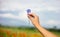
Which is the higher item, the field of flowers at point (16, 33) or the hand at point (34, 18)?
the hand at point (34, 18)

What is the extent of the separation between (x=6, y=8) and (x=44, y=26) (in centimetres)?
38

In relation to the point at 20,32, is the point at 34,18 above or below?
above

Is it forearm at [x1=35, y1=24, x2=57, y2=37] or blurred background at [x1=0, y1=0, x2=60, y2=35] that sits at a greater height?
blurred background at [x1=0, y1=0, x2=60, y2=35]

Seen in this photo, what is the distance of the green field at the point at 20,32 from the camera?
138 cm

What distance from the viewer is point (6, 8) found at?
4.85ft

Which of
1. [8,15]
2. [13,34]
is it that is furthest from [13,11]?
[13,34]

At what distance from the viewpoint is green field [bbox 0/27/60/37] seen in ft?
4.53

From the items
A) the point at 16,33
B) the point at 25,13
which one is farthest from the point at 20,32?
the point at 25,13

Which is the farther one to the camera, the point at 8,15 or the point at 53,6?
the point at 8,15

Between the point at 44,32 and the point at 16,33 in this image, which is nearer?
the point at 44,32

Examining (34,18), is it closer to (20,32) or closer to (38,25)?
(38,25)

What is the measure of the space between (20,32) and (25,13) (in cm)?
17

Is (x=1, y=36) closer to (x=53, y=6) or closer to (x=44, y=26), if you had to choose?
(x=44, y=26)

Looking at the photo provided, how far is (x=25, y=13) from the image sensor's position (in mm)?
1415
